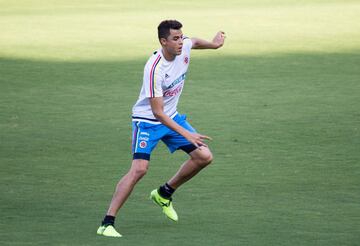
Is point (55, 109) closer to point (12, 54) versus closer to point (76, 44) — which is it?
point (12, 54)

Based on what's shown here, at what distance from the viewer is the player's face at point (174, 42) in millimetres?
9211

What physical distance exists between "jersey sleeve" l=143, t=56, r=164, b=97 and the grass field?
1262 mm

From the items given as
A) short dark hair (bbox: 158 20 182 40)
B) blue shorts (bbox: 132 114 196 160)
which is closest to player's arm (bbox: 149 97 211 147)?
blue shorts (bbox: 132 114 196 160)

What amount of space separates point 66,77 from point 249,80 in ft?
11.4

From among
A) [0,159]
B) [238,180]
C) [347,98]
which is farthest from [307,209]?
[347,98]

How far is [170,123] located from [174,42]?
31.2 inches

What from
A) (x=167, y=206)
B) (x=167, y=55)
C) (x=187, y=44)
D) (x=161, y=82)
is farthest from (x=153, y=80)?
(x=167, y=206)

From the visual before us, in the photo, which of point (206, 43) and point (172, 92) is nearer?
point (172, 92)

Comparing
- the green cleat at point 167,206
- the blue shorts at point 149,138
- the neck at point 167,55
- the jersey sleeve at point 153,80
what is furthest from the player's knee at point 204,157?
the neck at point 167,55

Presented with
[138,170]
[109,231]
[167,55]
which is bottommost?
[109,231]

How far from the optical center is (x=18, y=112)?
15664mm

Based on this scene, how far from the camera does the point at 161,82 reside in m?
9.26

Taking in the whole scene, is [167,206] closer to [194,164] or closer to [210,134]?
[194,164]

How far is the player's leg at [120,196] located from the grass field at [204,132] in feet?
0.42
